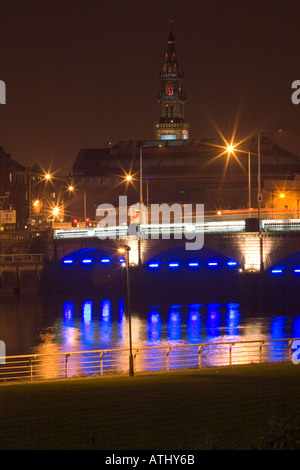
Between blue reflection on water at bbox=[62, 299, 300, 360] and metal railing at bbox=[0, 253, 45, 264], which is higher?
metal railing at bbox=[0, 253, 45, 264]

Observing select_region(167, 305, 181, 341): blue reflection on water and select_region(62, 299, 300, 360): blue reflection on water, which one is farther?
select_region(167, 305, 181, 341): blue reflection on water

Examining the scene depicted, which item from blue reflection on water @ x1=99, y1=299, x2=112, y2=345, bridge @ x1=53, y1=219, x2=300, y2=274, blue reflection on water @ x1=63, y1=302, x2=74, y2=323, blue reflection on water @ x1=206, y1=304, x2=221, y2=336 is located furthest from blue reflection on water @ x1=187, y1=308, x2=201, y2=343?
blue reflection on water @ x1=63, y1=302, x2=74, y2=323

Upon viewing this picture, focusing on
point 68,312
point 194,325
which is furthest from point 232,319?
point 68,312

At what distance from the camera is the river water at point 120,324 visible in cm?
5759

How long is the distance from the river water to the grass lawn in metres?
28.1

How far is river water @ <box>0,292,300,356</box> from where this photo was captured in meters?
57.6

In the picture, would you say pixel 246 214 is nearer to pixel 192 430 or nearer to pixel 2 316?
pixel 2 316

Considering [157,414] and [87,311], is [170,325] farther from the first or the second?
[157,414]

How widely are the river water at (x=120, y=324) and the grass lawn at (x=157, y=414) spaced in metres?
28.1

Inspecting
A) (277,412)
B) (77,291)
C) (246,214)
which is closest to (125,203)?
(77,291)

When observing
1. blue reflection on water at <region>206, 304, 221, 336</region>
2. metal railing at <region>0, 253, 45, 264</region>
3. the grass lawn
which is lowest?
the grass lawn

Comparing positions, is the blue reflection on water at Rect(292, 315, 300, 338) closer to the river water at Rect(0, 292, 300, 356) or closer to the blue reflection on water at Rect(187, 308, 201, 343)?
the river water at Rect(0, 292, 300, 356)
